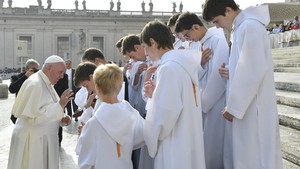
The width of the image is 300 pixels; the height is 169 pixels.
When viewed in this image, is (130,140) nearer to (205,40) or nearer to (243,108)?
(243,108)

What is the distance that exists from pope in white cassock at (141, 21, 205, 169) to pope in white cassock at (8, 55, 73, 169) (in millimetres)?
1300

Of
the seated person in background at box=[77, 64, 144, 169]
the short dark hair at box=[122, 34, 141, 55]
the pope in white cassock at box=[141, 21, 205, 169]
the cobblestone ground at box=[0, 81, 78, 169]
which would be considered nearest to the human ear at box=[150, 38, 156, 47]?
the pope in white cassock at box=[141, 21, 205, 169]

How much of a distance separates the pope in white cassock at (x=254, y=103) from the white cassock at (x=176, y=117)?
38 centimetres

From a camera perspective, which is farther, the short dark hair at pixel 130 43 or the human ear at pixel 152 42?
the short dark hair at pixel 130 43

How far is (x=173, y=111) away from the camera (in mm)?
2812

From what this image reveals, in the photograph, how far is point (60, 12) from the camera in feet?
188

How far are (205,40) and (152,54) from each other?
92 cm

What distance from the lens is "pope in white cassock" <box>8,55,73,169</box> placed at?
391 centimetres

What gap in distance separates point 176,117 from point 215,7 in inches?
40.4

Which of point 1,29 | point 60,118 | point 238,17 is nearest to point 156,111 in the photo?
point 238,17

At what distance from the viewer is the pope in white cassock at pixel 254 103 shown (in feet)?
10.1

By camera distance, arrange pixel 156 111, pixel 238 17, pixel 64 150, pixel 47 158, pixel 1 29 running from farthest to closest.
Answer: pixel 1 29 → pixel 64 150 → pixel 47 158 → pixel 238 17 → pixel 156 111

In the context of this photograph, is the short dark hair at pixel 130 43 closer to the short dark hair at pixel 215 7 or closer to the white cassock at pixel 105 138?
the short dark hair at pixel 215 7

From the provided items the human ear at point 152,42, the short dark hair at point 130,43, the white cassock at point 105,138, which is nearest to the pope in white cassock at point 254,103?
the human ear at point 152,42
